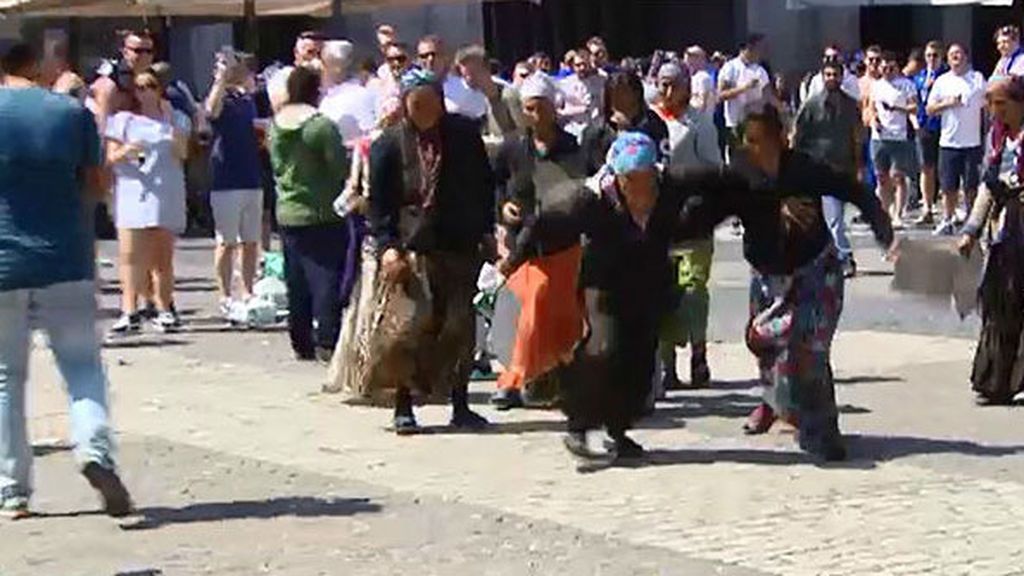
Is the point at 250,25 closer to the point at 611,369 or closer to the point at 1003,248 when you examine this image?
the point at 1003,248

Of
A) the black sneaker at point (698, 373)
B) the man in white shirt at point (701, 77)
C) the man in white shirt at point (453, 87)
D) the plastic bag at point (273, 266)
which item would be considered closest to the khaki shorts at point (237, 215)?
the plastic bag at point (273, 266)

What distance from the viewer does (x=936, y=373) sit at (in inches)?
508

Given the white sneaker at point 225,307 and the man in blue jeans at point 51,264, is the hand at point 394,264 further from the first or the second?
the white sneaker at point 225,307

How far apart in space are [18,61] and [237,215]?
666cm

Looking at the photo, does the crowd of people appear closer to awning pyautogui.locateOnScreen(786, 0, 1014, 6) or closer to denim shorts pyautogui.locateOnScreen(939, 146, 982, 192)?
denim shorts pyautogui.locateOnScreen(939, 146, 982, 192)

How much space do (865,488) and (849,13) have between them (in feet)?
68.3

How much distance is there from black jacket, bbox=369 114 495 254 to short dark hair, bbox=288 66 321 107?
258 centimetres

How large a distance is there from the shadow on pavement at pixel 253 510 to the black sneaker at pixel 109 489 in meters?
0.09

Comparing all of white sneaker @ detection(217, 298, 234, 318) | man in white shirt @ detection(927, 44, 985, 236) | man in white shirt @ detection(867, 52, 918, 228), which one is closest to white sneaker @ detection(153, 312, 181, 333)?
white sneaker @ detection(217, 298, 234, 318)

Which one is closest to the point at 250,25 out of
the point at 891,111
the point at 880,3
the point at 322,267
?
the point at 891,111

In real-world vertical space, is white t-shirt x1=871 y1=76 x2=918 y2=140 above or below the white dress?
below

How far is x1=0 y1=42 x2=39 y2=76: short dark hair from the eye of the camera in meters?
9.27

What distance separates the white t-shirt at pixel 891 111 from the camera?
2309 cm

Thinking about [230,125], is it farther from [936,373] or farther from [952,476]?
[952,476]
